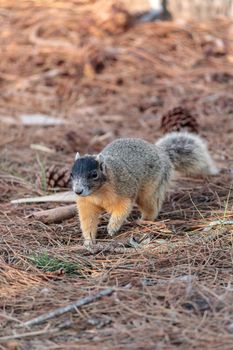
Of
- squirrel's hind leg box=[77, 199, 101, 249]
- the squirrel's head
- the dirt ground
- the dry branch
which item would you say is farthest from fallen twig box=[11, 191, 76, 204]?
the squirrel's head

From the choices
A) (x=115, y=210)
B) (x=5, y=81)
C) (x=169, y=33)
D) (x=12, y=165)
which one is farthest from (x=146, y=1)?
(x=115, y=210)

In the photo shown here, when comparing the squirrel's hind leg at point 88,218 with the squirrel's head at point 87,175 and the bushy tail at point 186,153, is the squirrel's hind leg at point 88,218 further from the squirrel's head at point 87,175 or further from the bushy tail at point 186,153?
the bushy tail at point 186,153

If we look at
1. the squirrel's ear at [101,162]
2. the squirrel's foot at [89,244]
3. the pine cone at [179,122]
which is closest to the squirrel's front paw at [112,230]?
the squirrel's foot at [89,244]

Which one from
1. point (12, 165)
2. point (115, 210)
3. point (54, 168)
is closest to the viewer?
point (115, 210)

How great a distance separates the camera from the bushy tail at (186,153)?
5477mm

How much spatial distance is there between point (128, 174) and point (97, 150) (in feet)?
6.23

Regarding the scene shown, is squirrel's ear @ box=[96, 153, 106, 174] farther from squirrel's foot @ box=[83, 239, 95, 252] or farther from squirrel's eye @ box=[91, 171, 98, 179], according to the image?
squirrel's foot @ box=[83, 239, 95, 252]

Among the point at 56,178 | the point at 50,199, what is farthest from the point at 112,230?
the point at 56,178

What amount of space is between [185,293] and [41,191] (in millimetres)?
2367

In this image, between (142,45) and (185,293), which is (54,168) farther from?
(142,45)

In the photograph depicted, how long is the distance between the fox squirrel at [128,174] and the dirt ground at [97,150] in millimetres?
144

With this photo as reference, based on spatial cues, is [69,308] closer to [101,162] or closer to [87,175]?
[87,175]

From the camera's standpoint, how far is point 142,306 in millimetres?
3344

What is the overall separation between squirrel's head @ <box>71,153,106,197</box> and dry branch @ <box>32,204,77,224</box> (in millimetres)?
492
